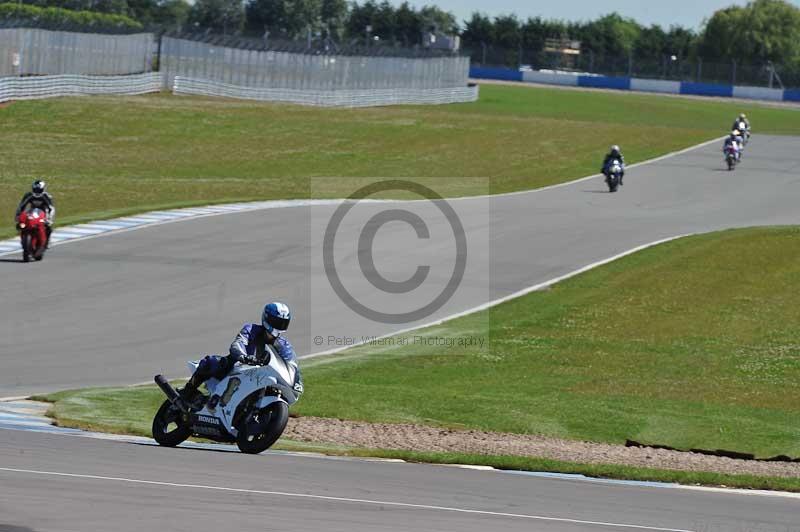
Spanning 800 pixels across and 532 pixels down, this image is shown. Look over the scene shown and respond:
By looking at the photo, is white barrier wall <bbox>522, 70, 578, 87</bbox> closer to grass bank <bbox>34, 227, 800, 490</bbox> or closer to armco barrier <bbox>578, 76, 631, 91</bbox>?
armco barrier <bbox>578, 76, 631, 91</bbox>

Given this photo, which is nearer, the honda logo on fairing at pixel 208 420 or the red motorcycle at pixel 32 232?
the honda logo on fairing at pixel 208 420

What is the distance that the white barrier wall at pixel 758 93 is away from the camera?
119125mm

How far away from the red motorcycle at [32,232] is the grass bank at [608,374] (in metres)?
8.59

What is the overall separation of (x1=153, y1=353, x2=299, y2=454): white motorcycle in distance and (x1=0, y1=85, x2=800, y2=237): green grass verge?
19.2 metres

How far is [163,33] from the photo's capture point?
238ft

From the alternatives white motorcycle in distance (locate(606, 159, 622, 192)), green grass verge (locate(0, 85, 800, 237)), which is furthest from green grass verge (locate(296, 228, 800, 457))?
white motorcycle in distance (locate(606, 159, 622, 192))

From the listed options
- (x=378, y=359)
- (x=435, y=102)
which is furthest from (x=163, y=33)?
(x=378, y=359)

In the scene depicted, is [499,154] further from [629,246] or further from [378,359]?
[378,359]

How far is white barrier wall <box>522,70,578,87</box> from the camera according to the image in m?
130

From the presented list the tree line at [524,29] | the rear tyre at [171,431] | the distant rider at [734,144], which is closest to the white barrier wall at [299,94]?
the distant rider at [734,144]

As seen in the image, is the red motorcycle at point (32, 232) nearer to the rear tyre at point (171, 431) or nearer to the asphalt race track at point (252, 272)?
the asphalt race track at point (252, 272)

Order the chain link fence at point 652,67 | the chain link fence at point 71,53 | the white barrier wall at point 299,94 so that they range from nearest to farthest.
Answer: the chain link fence at point 71,53
the white barrier wall at point 299,94
the chain link fence at point 652,67
